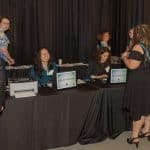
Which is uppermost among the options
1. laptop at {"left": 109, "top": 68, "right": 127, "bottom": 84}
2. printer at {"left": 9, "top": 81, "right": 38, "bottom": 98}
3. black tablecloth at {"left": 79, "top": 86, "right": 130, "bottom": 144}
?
laptop at {"left": 109, "top": 68, "right": 127, "bottom": 84}

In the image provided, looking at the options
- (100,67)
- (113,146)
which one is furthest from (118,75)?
(113,146)

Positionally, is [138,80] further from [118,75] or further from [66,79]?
[66,79]

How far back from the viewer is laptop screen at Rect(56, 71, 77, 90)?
3.69 m

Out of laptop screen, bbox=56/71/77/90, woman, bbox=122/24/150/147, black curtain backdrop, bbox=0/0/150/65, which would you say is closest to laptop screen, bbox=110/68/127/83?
woman, bbox=122/24/150/147

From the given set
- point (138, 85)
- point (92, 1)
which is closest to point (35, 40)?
point (92, 1)

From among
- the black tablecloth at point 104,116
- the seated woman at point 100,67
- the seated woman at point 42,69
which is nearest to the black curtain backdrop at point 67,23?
the seated woman at point 100,67

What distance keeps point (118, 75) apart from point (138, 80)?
536mm

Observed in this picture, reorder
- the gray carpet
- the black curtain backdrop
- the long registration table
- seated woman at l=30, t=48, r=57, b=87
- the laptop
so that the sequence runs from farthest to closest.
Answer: the black curtain backdrop, seated woman at l=30, t=48, r=57, b=87, the laptop, the gray carpet, the long registration table

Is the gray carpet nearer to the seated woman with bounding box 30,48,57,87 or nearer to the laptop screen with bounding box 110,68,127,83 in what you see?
the laptop screen with bounding box 110,68,127,83

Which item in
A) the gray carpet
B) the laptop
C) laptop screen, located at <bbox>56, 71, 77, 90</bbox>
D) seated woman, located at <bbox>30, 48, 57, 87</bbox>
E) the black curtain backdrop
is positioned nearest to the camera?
laptop screen, located at <bbox>56, 71, 77, 90</bbox>

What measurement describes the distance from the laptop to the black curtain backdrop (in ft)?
8.68

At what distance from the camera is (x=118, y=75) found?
161 inches

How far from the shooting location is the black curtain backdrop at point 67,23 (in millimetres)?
6562

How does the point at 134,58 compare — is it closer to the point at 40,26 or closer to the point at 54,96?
the point at 54,96
